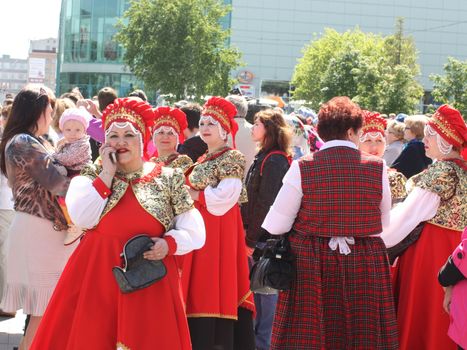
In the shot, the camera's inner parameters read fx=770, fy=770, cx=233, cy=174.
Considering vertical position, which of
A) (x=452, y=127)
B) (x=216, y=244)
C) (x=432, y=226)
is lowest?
(x=216, y=244)

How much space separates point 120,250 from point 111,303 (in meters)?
0.29

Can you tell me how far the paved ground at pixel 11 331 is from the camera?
7006mm

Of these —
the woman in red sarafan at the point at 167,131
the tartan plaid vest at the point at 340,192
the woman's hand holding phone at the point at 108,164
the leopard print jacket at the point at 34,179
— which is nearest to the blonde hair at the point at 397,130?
the woman in red sarafan at the point at 167,131

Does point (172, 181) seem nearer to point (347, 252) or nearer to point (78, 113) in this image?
point (347, 252)

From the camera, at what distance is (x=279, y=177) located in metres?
6.66

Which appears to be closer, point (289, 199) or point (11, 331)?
point (289, 199)

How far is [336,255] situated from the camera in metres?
4.86

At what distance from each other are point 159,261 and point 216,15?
26949 mm

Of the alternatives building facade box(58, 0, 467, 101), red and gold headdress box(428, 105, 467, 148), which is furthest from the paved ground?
building facade box(58, 0, 467, 101)

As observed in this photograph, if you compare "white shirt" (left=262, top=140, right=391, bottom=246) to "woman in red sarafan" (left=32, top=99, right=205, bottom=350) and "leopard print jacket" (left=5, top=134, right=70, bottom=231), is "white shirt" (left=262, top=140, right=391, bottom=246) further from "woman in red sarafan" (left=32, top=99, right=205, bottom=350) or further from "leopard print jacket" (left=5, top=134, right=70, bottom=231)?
"leopard print jacket" (left=5, top=134, right=70, bottom=231)

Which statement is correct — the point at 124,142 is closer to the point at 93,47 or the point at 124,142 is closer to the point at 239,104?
the point at 239,104

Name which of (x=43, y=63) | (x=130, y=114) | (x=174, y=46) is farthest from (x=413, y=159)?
(x=43, y=63)

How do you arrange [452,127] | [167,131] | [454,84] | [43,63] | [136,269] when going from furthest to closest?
[43,63]
[454,84]
[167,131]
[452,127]
[136,269]

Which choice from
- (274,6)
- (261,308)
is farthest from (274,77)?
(261,308)
